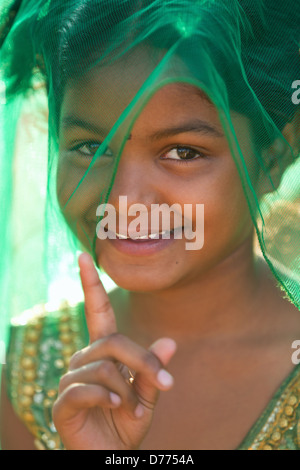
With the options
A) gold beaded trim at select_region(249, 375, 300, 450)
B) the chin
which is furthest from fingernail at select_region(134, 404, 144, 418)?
gold beaded trim at select_region(249, 375, 300, 450)

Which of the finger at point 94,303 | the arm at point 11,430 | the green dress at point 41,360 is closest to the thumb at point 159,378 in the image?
the finger at point 94,303

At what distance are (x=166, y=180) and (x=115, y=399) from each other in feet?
1.35

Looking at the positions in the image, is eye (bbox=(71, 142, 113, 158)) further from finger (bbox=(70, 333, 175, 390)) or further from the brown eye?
finger (bbox=(70, 333, 175, 390))

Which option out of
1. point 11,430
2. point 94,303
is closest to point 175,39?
point 94,303

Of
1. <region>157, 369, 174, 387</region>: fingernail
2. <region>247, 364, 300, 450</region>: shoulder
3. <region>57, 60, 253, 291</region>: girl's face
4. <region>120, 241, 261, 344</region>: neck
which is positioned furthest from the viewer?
<region>120, 241, 261, 344</region>: neck

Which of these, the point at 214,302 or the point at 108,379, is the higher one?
the point at 214,302

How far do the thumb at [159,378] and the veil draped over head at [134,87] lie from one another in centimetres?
26

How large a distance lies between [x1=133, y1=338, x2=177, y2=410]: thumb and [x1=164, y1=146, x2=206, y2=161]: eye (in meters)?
0.35

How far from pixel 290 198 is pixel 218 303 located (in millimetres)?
410

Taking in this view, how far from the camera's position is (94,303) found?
3.62 feet

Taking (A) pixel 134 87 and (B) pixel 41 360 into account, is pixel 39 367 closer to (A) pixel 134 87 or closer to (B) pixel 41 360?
(B) pixel 41 360

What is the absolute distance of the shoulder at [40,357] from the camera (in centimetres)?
154

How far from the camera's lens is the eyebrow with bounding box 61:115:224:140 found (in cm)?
107

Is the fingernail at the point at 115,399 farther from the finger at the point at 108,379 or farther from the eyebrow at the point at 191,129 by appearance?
the eyebrow at the point at 191,129
